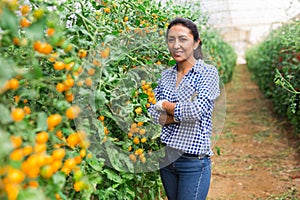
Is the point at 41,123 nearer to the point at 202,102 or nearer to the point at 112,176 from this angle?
the point at 112,176

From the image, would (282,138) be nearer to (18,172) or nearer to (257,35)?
(18,172)

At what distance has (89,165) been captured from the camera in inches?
64.8

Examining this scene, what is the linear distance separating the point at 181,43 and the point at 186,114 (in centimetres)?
36

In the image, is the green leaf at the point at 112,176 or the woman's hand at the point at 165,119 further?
the woman's hand at the point at 165,119

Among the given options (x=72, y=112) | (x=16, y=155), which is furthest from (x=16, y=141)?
(x=72, y=112)

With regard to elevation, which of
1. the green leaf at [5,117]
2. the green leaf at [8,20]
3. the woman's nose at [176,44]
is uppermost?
the green leaf at [8,20]

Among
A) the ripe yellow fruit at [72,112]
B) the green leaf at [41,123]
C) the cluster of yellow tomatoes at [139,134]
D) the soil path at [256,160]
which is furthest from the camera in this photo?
the soil path at [256,160]

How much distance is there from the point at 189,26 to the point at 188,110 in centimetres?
44

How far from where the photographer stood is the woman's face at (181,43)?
79.0 inches

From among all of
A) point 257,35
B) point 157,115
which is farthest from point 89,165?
point 257,35

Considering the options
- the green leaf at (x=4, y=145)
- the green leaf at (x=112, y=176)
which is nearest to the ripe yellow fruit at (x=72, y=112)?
the green leaf at (x=4, y=145)

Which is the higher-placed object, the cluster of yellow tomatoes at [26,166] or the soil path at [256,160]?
the cluster of yellow tomatoes at [26,166]

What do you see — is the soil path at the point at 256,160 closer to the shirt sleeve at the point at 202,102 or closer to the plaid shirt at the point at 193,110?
the plaid shirt at the point at 193,110

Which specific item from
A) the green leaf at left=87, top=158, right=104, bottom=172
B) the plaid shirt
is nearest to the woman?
the plaid shirt
